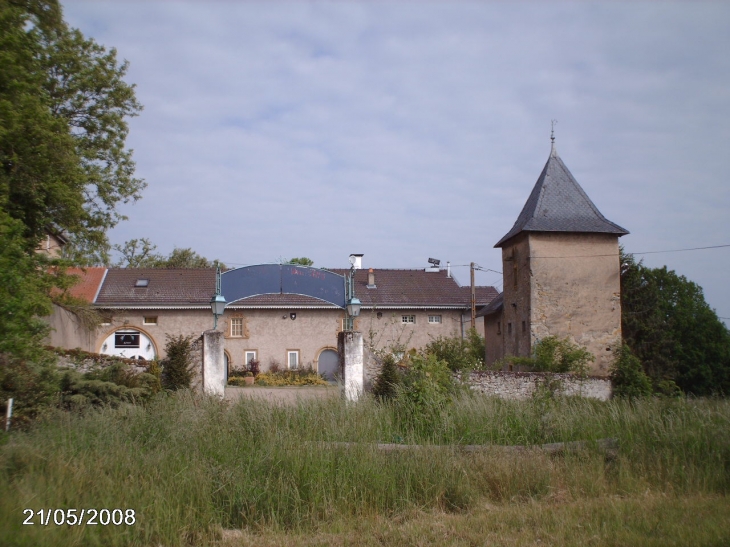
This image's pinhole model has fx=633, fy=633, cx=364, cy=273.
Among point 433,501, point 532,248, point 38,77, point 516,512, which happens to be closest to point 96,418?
point 433,501

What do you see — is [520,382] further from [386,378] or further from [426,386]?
[426,386]

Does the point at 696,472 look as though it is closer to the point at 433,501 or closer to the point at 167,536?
the point at 433,501

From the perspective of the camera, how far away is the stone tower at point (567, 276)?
26984 millimetres

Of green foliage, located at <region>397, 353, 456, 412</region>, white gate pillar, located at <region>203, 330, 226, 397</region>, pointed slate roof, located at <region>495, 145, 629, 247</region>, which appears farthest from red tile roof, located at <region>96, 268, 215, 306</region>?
green foliage, located at <region>397, 353, 456, 412</region>

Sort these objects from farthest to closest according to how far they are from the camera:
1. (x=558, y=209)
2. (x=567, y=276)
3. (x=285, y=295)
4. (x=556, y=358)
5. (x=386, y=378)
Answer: (x=285, y=295), (x=558, y=209), (x=567, y=276), (x=556, y=358), (x=386, y=378)

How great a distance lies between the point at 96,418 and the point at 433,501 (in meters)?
4.51

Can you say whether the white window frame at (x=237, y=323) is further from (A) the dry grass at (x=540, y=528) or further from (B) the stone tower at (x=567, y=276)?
(A) the dry grass at (x=540, y=528)

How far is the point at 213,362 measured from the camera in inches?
547

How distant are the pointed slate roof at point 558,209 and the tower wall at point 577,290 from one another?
35cm

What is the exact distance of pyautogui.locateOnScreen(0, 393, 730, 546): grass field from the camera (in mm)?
6227

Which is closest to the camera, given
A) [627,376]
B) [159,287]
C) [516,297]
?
[627,376]

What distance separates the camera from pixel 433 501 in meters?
7.32

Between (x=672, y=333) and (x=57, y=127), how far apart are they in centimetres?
2840

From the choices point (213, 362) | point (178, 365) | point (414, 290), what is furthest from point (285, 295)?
point (213, 362)
